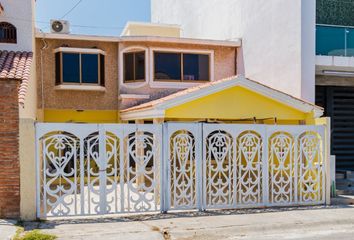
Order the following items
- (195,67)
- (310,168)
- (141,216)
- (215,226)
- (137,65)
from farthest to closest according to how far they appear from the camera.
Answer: (195,67) → (137,65) → (310,168) → (141,216) → (215,226)

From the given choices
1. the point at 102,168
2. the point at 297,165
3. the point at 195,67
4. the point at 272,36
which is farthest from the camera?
the point at 195,67

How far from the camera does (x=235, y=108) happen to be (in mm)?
10828

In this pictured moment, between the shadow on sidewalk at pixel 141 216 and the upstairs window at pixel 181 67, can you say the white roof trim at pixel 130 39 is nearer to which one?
the upstairs window at pixel 181 67

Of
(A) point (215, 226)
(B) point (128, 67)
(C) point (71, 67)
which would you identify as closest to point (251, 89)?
(A) point (215, 226)

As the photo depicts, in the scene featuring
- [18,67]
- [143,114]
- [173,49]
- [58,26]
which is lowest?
[143,114]

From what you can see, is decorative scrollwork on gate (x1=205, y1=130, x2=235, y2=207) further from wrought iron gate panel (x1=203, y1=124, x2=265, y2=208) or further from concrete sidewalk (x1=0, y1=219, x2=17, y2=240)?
concrete sidewalk (x1=0, y1=219, x2=17, y2=240)

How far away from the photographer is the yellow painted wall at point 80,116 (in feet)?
48.6

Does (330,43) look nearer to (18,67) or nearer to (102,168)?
(102,168)

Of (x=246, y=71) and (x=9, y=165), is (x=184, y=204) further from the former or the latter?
(x=246, y=71)

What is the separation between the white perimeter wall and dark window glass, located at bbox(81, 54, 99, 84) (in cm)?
235

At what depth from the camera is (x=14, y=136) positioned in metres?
7.51

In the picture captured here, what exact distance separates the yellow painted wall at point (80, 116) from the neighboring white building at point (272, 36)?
19.4 ft

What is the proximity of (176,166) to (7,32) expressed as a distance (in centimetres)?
841

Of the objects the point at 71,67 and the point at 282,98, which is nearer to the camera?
the point at 282,98
